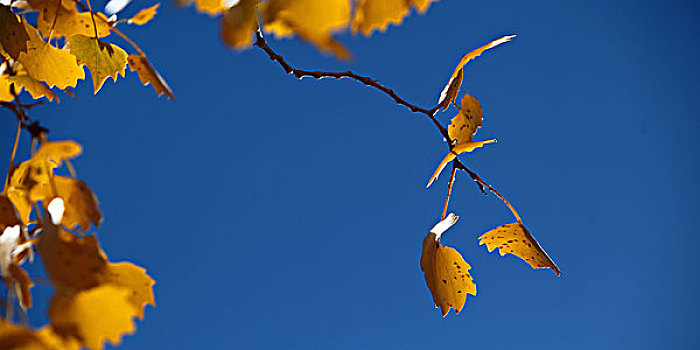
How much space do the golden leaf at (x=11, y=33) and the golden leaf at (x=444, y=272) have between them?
0.45 feet

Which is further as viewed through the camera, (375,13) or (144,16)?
(144,16)

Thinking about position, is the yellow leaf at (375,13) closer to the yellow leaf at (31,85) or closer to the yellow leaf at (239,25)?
the yellow leaf at (239,25)

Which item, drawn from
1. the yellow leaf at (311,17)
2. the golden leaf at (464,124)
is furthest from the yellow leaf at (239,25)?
the golden leaf at (464,124)

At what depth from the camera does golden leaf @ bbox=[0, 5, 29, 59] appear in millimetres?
171

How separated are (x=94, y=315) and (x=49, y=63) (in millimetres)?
132

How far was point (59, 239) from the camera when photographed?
4.6 inches

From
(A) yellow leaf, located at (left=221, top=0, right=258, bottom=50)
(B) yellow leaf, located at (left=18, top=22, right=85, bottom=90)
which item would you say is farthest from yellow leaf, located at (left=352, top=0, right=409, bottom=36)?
(B) yellow leaf, located at (left=18, top=22, right=85, bottom=90)

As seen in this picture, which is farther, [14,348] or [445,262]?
[445,262]

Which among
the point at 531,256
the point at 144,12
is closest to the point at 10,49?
the point at 144,12

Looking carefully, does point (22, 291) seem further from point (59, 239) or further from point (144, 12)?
point (144, 12)

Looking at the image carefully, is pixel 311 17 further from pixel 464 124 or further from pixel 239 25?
pixel 464 124

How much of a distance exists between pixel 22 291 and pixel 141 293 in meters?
0.03

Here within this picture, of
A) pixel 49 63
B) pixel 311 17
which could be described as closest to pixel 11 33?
pixel 49 63

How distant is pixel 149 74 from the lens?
8.4 inches
